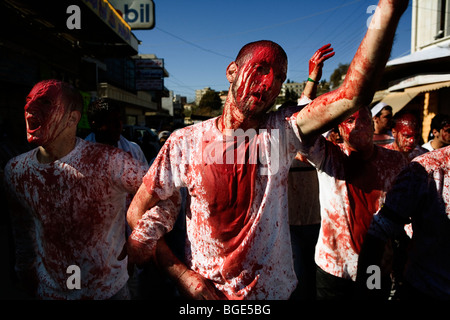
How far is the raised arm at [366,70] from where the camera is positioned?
94cm

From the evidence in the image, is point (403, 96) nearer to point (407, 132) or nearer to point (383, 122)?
point (383, 122)

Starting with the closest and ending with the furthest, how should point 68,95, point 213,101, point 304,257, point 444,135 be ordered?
point 68,95
point 304,257
point 444,135
point 213,101

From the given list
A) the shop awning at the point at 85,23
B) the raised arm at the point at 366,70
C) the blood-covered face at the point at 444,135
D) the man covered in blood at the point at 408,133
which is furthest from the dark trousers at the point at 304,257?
the shop awning at the point at 85,23

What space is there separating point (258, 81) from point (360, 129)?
1.10 meters

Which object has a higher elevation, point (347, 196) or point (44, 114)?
point (44, 114)

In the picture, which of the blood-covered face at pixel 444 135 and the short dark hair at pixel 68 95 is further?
the blood-covered face at pixel 444 135

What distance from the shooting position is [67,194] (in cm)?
160

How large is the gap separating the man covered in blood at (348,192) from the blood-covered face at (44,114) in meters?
1.61

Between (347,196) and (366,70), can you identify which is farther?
(347,196)

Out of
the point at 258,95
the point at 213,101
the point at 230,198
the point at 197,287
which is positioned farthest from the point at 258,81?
the point at 213,101

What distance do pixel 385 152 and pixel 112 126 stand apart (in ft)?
7.87

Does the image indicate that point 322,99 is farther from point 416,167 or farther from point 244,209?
point 416,167

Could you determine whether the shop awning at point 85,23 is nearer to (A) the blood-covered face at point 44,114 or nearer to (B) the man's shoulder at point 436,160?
(A) the blood-covered face at point 44,114

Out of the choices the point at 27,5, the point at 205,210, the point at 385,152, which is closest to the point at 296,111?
the point at 205,210
